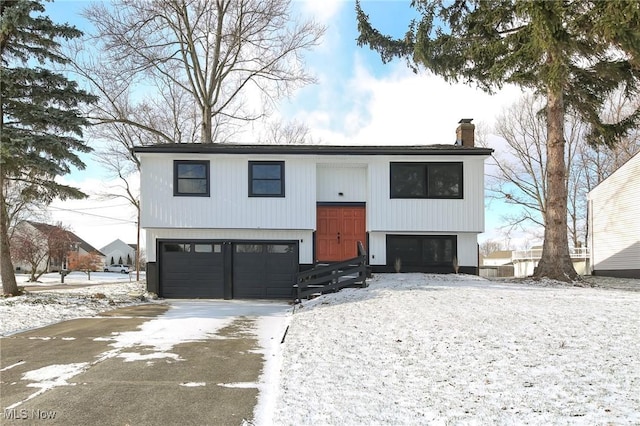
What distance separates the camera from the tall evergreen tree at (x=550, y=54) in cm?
1205

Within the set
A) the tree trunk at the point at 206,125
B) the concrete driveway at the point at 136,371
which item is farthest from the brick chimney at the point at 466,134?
the tree trunk at the point at 206,125

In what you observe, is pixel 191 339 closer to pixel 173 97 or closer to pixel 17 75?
pixel 17 75

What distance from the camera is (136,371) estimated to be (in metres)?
6.08

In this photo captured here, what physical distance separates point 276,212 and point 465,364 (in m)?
10.8

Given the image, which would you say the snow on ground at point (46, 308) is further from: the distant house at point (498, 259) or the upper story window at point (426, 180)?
the distant house at point (498, 259)

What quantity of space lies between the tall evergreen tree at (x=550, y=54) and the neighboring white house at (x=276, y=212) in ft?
8.65

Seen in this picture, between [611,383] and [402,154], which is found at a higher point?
[402,154]

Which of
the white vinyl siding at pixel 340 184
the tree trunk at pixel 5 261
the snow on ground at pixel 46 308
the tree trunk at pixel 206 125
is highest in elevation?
the tree trunk at pixel 206 125

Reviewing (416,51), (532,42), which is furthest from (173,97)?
(532,42)

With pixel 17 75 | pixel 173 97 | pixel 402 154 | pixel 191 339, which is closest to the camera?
pixel 191 339

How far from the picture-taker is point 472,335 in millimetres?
6957

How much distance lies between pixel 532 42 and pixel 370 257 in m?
8.83

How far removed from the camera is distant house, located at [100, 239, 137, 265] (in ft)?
286

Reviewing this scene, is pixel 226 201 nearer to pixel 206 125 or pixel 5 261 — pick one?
pixel 5 261
